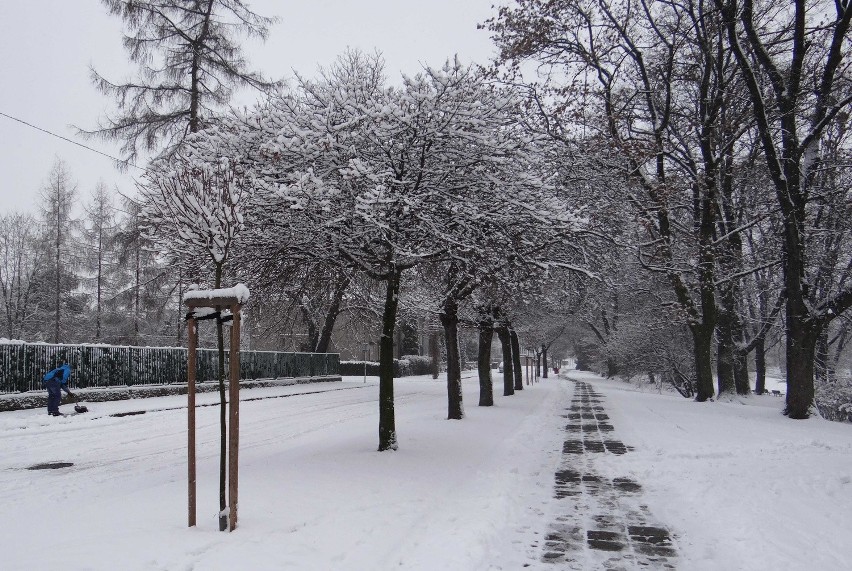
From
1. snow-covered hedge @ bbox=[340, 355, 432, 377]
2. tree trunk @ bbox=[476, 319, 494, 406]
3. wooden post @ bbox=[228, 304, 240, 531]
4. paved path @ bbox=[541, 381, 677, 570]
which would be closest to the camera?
paved path @ bbox=[541, 381, 677, 570]

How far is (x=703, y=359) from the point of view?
2014 cm

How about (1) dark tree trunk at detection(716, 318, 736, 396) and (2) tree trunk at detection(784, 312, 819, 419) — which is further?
(1) dark tree trunk at detection(716, 318, 736, 396)

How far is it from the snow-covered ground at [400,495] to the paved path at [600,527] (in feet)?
0.52

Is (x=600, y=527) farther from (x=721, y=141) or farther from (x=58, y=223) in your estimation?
(x=58, y=223)

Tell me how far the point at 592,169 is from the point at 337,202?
946 cm

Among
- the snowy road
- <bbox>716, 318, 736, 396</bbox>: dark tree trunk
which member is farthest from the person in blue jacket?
<bbox>716, 318, 736, 396</bbox>: dark tree trunk

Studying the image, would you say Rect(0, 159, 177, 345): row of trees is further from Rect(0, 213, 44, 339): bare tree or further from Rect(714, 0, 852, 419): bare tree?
Rect(714, 0, 852, 419): bare tree

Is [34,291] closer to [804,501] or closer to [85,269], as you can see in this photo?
[85,269]

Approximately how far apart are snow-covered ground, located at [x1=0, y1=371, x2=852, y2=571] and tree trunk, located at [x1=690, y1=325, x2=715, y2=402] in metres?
5.35

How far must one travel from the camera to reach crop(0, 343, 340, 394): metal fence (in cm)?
1763

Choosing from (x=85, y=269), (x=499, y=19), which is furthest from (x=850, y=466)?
(x=85, y=269)

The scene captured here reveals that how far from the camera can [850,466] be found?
8547 mm

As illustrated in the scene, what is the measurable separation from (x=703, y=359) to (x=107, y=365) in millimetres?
20107

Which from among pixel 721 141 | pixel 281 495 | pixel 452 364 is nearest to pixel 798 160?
pixel 721 141
